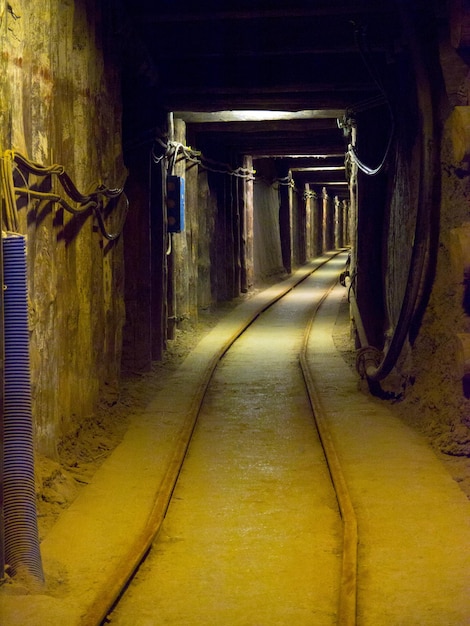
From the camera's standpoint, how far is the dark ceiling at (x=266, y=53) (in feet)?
28.3

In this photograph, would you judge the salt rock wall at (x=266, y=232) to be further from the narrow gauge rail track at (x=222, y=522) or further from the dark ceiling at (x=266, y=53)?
the narrow gauge rail track at (x=222, y=522)

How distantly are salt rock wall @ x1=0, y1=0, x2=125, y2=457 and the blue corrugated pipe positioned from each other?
1092 mm

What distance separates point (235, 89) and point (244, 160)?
392 inches

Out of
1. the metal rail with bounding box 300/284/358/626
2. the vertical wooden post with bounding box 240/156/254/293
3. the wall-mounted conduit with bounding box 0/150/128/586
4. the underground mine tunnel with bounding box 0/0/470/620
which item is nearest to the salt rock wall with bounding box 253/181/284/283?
the vertical wooden post with bounding box 240/156/254/293

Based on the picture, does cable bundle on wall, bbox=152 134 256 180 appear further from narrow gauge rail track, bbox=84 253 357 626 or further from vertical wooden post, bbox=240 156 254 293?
→ narrow gauge rail track, bbox=84 253 357 626

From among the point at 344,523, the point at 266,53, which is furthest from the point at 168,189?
the point at 344,523

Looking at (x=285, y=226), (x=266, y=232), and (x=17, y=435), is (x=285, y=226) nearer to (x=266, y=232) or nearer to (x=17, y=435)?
(x=266, y=232)

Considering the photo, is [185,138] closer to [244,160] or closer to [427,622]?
[244,160]

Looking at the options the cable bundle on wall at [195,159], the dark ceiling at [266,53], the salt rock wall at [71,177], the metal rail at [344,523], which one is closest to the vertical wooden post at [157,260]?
the cable bundle on wall at [195,159]

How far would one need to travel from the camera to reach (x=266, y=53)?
32.1ft

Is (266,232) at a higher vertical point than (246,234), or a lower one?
higher

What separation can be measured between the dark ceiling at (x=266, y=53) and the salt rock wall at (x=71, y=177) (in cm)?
156

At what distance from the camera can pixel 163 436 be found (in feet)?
25.0

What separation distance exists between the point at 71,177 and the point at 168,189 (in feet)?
18.5
